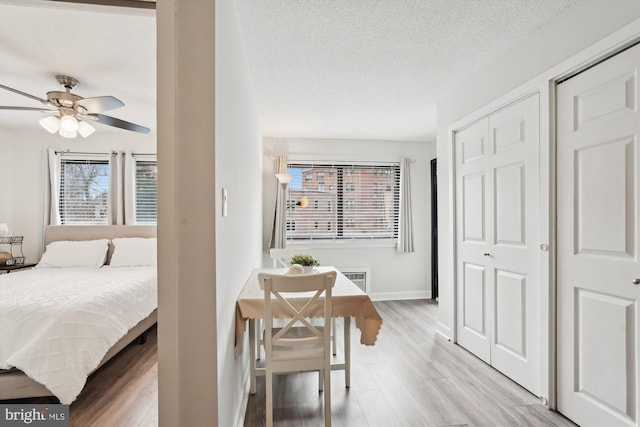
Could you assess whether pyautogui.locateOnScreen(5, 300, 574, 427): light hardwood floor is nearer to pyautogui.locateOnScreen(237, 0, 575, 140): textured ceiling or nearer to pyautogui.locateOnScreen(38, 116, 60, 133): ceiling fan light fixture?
pyautogui.locateOnScreen(38, 116, 60, 133): ceiling fan light fixture

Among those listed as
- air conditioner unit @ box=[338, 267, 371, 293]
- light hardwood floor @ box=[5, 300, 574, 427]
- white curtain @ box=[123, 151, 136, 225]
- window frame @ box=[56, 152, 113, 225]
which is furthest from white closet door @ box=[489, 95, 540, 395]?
window frame @ box=[56, 152, 113, 225]

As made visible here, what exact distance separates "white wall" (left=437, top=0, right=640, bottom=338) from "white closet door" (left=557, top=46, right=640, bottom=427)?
0.14m

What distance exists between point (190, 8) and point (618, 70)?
2.18m

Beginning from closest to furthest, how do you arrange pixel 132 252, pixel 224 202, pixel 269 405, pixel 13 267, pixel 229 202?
pixel 224 202 → pixel 229 202 → pixel 269 405 → pixel 13 267 → pixel 132 252

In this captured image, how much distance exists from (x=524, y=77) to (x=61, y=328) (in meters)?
3.62

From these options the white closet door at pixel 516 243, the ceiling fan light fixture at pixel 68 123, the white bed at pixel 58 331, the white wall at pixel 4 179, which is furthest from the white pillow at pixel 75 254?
the white closet door at pixel 516 243

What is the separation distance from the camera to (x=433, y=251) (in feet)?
17.1

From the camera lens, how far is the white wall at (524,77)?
183cm

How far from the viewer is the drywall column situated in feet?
4.15

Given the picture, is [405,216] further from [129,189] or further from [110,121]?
[129,189]

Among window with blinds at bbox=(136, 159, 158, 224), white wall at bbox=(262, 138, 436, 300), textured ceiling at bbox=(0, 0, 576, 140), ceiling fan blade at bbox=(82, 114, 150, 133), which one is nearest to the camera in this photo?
textured ceiling at bbox=(0, 0, 576, 140)

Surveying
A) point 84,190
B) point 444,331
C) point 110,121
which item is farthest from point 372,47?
point 84,190

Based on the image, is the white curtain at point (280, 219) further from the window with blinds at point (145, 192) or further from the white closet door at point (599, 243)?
the white closet door at point (599, 243)

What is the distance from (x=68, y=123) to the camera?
8.58 feet
